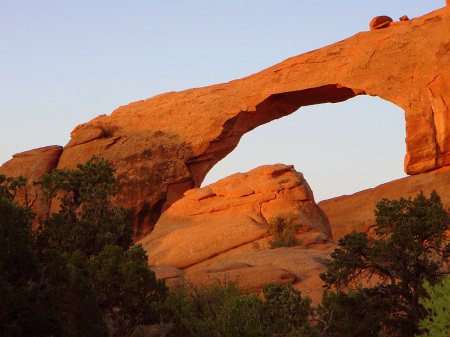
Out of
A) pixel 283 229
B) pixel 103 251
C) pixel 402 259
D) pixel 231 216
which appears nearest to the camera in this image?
pixel 402 259

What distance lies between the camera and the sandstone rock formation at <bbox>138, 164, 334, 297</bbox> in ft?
61.7

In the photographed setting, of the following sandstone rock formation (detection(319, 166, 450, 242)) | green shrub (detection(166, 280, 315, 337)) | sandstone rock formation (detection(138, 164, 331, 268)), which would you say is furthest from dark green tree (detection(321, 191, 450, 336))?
sandstone rock formation (detection(319, 166, 450, 242))

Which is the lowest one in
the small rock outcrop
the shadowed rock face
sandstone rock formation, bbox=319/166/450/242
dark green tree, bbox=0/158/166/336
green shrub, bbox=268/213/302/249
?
sandstone rock formation, bbox=319/166/450/242

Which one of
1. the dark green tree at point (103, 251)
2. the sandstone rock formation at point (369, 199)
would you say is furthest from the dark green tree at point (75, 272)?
the sandstone rock formation at point (369, 199)

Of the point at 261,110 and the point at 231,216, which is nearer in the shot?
the point at 231,216

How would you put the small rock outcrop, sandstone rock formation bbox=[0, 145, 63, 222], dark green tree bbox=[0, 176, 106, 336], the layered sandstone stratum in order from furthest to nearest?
sandstone rock formation bbox=[0, 145, 63, 222] < the small rock outcrop < the layered sandstone stratum < dark green tree bbox=[0, 176, 106, 336]

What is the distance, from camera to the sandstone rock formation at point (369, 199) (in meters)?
27.0

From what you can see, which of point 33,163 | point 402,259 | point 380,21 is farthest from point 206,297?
point 33,163

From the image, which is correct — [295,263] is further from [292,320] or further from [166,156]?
[166,156]

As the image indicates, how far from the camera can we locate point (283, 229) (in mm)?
22891

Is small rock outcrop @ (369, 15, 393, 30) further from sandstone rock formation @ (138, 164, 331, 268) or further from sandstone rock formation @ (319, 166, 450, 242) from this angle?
sandstone rock formation @ (138, 164, 331, 268)

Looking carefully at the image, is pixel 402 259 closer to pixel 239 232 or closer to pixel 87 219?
pixel 87 219

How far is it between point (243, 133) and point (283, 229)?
32.8 feet

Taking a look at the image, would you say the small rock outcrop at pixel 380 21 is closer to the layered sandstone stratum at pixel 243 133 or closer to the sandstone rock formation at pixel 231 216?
the layered sandstone stratum at pixel 243 133
